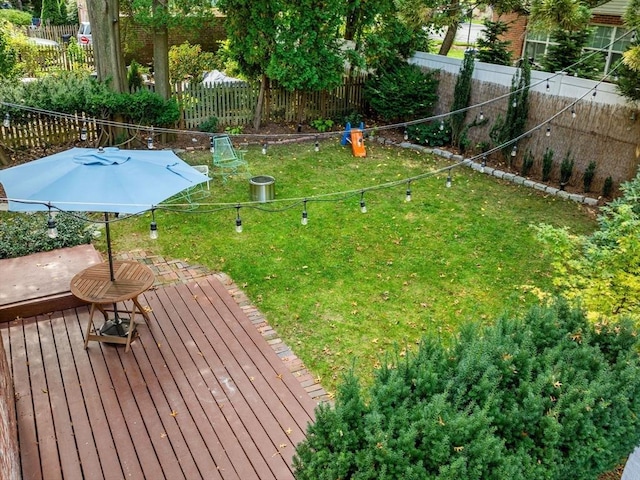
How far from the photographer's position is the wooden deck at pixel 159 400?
4.26 meters

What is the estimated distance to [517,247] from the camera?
8289 mm

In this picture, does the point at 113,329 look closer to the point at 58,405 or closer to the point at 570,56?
the point at 58,405

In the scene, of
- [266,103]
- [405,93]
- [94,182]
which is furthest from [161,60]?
[94,182]

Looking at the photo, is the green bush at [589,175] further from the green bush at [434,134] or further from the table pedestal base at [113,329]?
the table pedestal base at [113,329]

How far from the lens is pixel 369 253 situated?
8.09 meters

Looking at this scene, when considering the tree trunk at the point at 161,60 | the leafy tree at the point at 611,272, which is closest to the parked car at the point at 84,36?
the tree trunk at the point at 161,60

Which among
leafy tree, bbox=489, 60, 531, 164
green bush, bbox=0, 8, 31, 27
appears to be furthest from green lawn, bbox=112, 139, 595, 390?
green bush, bbox=0, 8, 31, 27

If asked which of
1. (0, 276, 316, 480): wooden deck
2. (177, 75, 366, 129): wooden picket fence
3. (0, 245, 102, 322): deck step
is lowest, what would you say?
(0, 276, 316, 480): wooden deck

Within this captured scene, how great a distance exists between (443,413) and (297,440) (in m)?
1.73

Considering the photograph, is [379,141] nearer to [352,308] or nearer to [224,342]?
[352,308]

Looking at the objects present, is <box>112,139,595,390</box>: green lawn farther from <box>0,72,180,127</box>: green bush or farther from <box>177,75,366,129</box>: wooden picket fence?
<box>177,75,366,129</box>: wooden picket fence

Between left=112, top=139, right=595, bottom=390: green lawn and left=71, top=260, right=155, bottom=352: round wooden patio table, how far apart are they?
150 centimetres

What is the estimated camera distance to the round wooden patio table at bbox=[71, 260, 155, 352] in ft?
17.8

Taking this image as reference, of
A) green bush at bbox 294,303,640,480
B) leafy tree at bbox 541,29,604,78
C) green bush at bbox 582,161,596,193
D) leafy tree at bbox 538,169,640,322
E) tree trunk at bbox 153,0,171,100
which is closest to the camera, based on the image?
green bush at bbox 294,303,640,480
